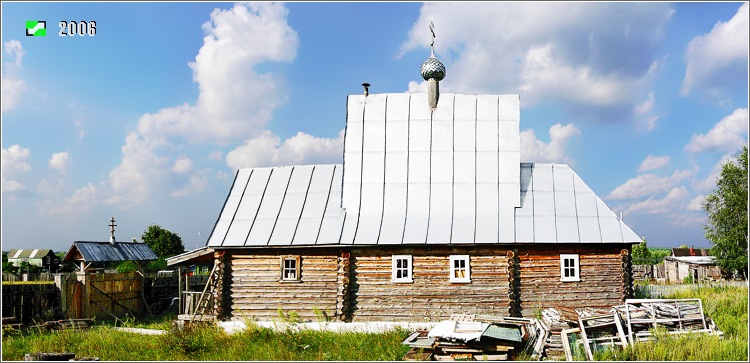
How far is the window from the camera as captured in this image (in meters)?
19.0

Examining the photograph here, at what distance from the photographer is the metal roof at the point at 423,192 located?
18.8m

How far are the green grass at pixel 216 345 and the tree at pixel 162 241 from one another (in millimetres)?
35503

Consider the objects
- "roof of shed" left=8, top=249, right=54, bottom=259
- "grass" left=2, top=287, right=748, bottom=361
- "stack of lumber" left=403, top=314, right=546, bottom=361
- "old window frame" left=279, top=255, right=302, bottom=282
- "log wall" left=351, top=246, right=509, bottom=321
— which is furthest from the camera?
"roof of shed" left=8, top=249, right=54, bottom=259

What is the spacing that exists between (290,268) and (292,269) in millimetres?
80

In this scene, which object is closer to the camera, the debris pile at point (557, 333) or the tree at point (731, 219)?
the debris pile at point (557, 333)

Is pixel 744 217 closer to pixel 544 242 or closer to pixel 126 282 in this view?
pixel 544 242

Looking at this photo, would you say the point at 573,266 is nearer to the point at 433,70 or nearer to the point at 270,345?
the point at 433,70

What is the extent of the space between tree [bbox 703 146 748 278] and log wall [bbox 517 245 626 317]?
76.0 feet

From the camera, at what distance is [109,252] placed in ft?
106

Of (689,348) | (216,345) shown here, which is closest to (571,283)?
(689,348)

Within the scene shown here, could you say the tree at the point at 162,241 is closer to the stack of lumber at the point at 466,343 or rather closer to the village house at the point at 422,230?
the village house at the point at 422,230

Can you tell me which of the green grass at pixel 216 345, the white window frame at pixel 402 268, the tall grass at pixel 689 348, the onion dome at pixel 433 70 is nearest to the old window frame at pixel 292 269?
the green grass at pixel 216 345

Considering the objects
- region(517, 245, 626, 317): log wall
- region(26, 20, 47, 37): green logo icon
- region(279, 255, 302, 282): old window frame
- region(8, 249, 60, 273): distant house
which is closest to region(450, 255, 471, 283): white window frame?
region(517, 245, 626, 317): log wall

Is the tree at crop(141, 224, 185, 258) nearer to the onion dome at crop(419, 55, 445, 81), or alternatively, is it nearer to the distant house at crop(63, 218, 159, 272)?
the distant house at crop(63, 218, 159, 272)
